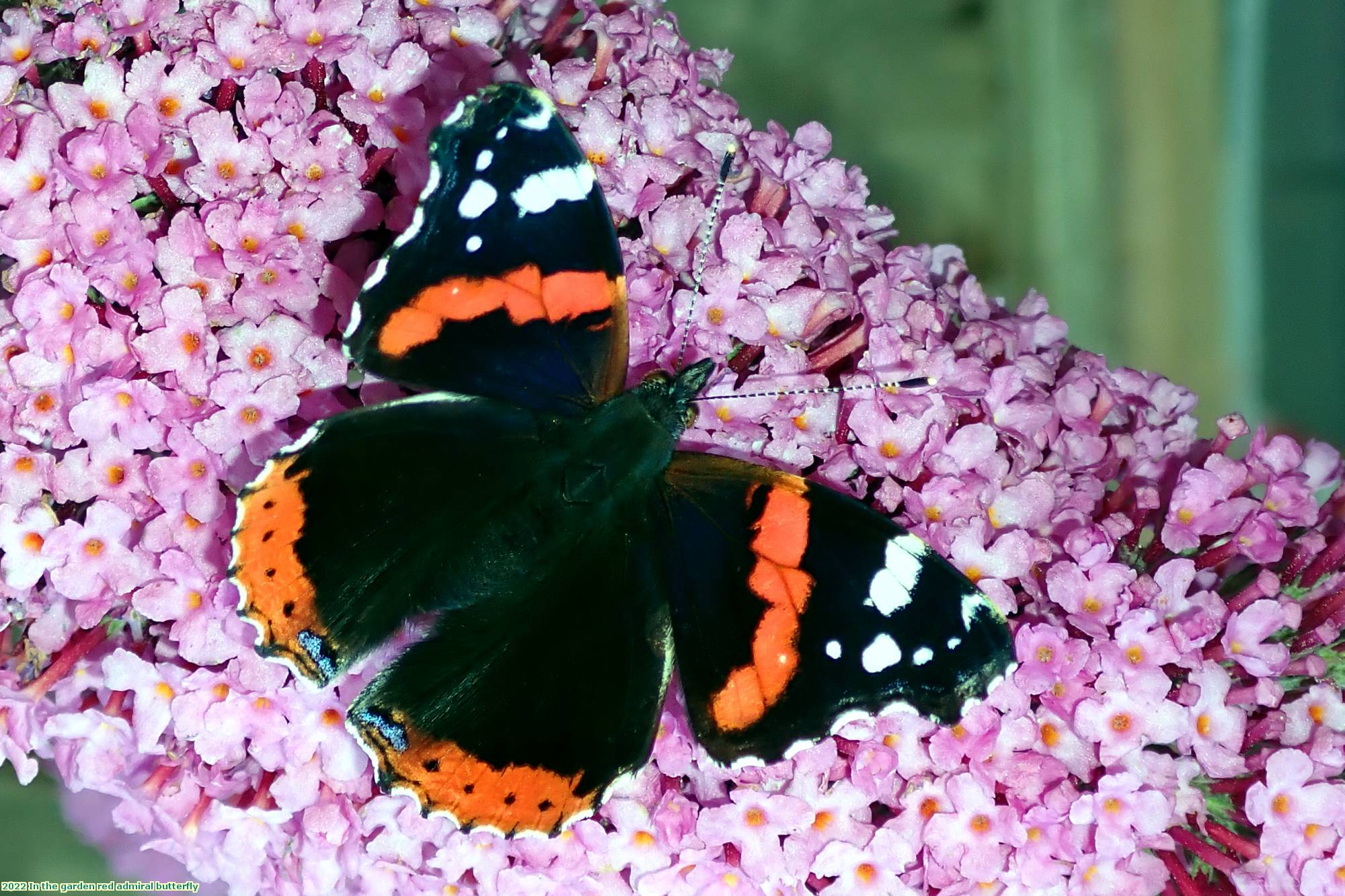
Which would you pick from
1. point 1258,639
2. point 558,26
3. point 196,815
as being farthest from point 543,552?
point 1258,639

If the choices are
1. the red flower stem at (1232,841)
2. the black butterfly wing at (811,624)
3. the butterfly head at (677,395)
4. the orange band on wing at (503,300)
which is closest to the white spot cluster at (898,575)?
the black butterfly wing at (811,624)

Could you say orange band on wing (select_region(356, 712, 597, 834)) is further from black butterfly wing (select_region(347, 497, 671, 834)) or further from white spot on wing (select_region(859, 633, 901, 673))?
white spot on wing (select_region(859, 633, 901, 673))

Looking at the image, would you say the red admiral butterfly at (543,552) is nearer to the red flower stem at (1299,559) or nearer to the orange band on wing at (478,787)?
the orange band on wing at (478,787)

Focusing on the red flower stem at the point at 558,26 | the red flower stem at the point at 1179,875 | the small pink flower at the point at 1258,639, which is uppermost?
the red flower stem at the point at 558,26

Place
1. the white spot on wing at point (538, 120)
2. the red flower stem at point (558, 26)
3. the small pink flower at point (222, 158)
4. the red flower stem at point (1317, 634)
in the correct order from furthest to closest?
1. the red flower stem at point (558, 26)
2. the red flower stem at point (1317, 634)
3. the small pink flower at point (222, 158)
4. the white spot on wing at point (538, 120)

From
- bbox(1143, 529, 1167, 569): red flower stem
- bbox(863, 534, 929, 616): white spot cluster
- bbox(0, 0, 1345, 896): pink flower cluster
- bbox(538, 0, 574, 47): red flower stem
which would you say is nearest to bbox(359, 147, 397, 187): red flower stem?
bbox(0, 0, 1345, 896): pink flower cluster

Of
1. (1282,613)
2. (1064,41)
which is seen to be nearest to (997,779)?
(1282,613)

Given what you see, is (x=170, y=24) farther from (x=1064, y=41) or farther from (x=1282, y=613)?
(x=1064, y=41)
